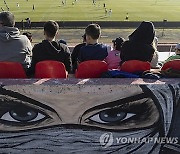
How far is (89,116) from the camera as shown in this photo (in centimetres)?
322

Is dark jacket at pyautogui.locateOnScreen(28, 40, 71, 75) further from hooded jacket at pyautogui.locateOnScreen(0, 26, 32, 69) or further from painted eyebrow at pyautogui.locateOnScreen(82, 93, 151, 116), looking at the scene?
painted eyebrow at pyautogui.locateOnScreen(82, 93, 151, 116)

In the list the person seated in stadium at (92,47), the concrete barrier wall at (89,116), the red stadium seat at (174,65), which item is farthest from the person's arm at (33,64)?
the red stadium seat at (174,65)

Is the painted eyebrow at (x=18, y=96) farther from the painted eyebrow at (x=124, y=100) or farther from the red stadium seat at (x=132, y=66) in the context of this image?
the red stadium seat at (x=132, y=66)

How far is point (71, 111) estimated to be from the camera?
320 centimetres

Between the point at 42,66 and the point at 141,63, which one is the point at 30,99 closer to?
the point at 42,66

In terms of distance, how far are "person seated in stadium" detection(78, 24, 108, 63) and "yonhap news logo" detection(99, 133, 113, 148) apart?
3.89 ft

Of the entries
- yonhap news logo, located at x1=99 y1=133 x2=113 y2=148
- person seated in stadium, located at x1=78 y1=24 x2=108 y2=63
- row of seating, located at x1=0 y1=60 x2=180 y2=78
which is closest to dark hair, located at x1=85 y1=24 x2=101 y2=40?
person seated in stadium, located at x1=78 y1=24 x2=108 y2=63

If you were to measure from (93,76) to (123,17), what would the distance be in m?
35.3

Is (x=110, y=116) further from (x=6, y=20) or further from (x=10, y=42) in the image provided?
(x=6, y=20)

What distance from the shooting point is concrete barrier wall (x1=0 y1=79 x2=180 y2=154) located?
3.12 meters

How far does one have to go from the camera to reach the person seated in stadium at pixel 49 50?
3.95 meters

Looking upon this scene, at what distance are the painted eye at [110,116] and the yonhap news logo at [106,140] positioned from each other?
141 mm

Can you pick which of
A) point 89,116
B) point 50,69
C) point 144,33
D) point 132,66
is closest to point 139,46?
point 144,33

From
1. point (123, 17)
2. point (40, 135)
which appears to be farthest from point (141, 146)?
point (123, 17)
